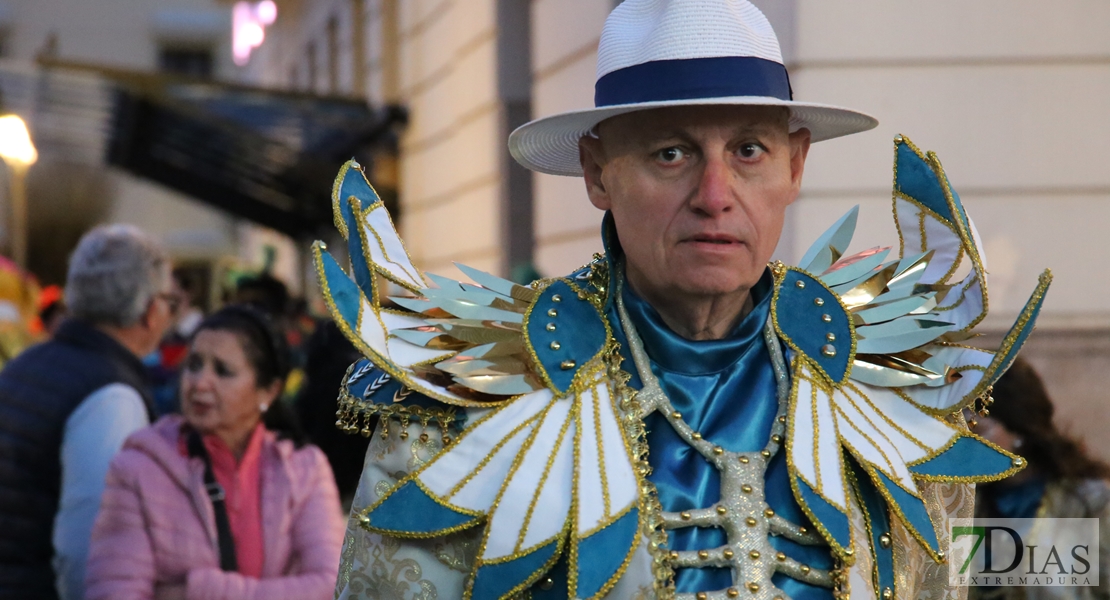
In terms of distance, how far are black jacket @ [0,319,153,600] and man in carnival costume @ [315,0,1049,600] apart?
191cm

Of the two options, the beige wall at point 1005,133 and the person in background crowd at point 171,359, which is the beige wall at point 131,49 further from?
the beige wall at point 1005,133

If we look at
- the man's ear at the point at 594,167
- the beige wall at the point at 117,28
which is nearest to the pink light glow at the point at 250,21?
the beige wall at the point at 117,28

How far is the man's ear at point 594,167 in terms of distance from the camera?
202 centimetres

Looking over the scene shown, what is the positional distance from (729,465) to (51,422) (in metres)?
2.33

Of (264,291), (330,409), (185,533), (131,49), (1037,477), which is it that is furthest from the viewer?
(131,49)

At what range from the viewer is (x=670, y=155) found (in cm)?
188

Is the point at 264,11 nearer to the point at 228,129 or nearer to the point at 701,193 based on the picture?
the point at 228,129

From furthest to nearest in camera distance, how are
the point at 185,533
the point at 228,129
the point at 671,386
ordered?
the point at 228,129, the point at 185,533, the point at 671,386

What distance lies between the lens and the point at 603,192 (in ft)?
6.64

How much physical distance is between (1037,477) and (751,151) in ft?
6.25

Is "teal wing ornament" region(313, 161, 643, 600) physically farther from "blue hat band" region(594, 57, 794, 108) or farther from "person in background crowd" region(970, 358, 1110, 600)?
"person in background crowd" region(970, 358, 1110, 600)

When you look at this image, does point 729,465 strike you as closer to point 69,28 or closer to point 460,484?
point 460,484

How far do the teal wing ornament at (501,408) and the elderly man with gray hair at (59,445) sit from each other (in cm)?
184

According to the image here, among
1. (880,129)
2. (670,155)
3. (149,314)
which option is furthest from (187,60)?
(670,155)
